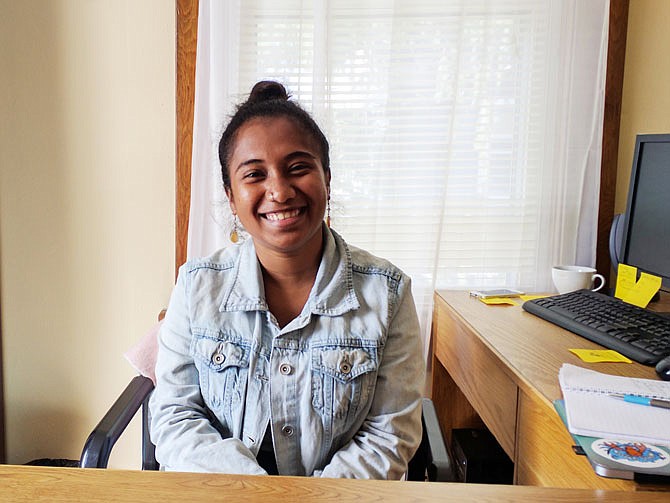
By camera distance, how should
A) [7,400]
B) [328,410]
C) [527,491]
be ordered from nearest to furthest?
[527,491] → [328,410] → [7,400]

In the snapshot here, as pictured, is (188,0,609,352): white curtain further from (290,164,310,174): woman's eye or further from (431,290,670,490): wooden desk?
(290,164,310,174): woman's eye

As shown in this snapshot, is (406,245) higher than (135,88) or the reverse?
the reverse

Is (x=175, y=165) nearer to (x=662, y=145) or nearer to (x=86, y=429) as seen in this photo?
(x=86, y=429)

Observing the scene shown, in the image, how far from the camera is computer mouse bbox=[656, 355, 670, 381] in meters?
1.09

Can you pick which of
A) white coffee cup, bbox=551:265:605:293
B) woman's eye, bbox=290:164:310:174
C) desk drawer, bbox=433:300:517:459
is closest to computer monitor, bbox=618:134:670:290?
white coffee cup, bbox=551:265:605:293

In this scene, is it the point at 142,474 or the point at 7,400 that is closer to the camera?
the point at 142,474

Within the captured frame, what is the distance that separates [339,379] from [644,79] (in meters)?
1.43

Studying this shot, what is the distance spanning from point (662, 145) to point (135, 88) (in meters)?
1.54

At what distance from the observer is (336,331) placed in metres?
1.14

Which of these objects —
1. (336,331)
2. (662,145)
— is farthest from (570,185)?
(336,331)

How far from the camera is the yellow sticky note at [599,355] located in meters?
1.22

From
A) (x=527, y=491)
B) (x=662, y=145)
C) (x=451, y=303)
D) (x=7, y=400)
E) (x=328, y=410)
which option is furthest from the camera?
(x=7, y=400)

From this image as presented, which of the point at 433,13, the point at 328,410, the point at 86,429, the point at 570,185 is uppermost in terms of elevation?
the point at 433,13

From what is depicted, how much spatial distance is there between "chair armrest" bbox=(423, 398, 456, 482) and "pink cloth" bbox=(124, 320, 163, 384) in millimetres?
685
